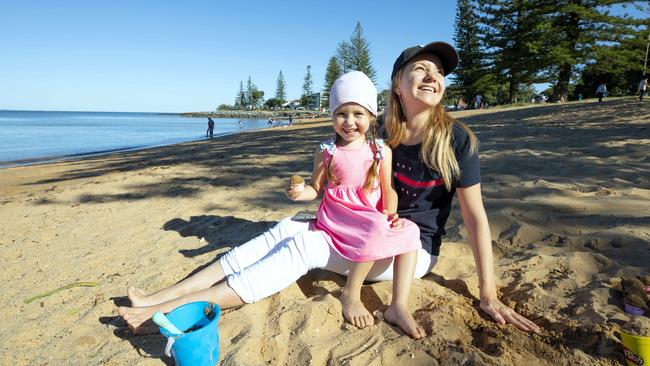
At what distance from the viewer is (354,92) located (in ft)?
7.44

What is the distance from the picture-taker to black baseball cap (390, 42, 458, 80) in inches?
83.7

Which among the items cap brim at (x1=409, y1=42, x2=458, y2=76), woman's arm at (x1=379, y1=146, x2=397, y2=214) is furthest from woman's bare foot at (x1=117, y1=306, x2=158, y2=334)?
cap brim at (x1=409, y1=42, x2=458, y2=76)

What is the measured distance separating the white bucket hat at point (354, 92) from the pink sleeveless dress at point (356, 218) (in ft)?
0.83

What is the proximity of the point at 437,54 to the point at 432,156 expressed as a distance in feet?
1.99

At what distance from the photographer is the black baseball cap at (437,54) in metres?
2.13

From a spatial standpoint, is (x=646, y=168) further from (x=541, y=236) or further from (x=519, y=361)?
(x=519, y=361)

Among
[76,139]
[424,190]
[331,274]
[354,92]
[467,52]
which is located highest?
[467,52]

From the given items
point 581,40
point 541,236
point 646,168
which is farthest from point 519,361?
point 581,40

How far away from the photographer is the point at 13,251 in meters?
3.45

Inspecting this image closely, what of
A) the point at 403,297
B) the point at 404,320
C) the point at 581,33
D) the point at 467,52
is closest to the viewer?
the point at 404,320

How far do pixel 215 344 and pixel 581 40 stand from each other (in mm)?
30190

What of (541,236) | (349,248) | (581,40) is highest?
(581,40)

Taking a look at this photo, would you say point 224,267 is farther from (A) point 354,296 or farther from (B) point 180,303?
(A) point 354,296

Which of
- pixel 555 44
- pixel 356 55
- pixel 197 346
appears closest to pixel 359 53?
pixel 356 55
